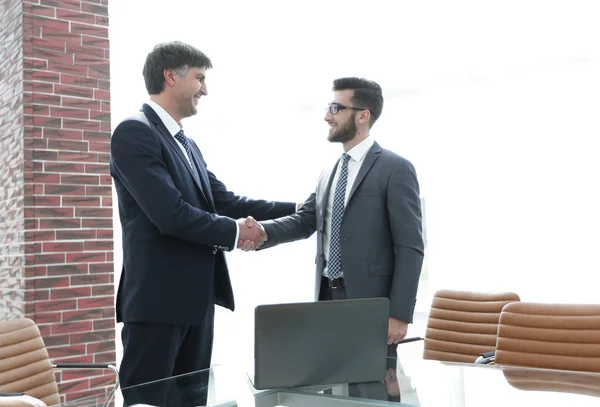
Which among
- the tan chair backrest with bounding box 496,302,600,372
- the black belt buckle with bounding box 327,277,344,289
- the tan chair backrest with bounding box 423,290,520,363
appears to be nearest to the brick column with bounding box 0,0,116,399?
the black belt buckle with bounding box 327,277,344,289

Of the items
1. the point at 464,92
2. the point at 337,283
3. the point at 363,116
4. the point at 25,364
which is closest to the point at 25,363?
the point at 25,364

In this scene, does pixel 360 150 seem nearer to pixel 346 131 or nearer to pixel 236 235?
pixel 346 131

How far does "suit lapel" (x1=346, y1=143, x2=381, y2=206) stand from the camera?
9.07ft

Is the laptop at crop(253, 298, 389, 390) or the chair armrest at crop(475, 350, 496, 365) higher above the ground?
the laptop at crop(253, 298, 389, 390)

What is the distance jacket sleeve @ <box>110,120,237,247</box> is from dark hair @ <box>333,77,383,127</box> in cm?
94

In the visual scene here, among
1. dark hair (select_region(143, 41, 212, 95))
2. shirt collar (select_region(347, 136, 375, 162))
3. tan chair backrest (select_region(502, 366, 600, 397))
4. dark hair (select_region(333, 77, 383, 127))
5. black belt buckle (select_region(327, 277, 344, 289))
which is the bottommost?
tan chair backrest (select_region(502, 366, 600, 397))

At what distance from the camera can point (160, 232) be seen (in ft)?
8.38

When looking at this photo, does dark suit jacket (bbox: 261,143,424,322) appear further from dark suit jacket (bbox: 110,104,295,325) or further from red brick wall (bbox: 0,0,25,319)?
red brick wall (bbox: 0,0,25,319)

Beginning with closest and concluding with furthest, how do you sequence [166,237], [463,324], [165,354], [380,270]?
[165,354]
[166,237]
[380,270]
[463,324]

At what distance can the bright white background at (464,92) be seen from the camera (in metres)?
4.54

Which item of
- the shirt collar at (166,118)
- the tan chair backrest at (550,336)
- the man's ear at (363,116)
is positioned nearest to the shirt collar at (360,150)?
the man's ear at (363,116)

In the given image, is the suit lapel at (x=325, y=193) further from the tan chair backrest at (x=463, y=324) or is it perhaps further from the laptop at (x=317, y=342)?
the laptop at (x=317, y=342)

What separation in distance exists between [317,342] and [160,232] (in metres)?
1.06

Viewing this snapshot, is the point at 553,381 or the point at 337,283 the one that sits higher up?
the point at 337,283
